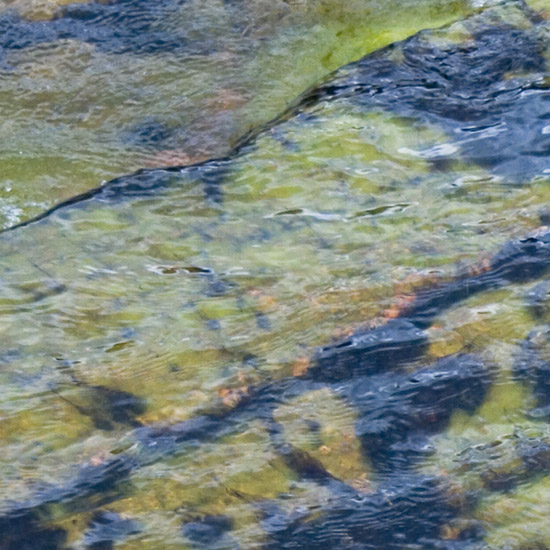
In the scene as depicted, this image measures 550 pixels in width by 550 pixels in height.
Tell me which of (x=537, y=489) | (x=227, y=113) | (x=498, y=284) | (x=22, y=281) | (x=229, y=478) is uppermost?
(x=227, y=113)

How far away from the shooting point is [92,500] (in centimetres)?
215

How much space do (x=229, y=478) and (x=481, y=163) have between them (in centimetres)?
166

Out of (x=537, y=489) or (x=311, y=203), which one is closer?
(x=537, y=489)

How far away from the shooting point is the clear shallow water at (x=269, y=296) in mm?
2199

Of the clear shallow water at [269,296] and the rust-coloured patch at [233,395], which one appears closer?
the clear shallow water at [269,296]

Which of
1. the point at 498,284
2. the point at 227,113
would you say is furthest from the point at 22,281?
the point at 498,284

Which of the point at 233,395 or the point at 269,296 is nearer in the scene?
the point at 233,395

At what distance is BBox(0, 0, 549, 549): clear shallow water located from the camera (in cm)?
220

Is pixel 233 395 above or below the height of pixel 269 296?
below

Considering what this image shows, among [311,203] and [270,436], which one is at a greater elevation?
[311,203]

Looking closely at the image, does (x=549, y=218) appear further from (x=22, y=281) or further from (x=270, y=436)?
(x=22, y=281)

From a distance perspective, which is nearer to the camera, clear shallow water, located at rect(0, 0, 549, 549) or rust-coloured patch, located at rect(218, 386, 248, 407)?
clear shallow water, located at rect(0, 0, 549, 549)

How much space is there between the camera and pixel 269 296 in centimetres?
267

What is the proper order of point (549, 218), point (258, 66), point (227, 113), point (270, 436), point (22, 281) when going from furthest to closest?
point (258, 66), point (227, 113), point (549, 218), point (22, 281), point (270, 436)
